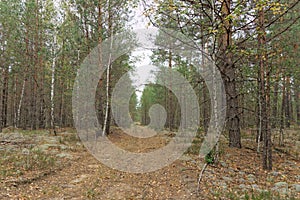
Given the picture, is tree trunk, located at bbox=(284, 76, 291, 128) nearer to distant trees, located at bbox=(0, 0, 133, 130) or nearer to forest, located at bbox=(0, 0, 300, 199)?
forest, located at bbox=(0, 0, 300, 199)

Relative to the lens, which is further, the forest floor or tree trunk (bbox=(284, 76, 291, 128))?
tree trunk (bbox=(284, 76, 291, 128))

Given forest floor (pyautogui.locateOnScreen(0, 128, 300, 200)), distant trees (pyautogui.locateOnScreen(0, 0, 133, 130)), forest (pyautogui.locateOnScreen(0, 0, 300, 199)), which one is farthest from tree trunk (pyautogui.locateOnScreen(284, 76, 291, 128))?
distant trees (pyautogui.locateOnScreen(0, 0, 133, 130))

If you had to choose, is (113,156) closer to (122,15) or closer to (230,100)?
(230,100)

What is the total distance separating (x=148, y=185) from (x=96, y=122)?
9.25 metres

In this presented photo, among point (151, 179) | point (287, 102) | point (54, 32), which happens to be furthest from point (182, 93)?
point (287, 102)

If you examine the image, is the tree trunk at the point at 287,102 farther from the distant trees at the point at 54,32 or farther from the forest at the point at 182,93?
the distant trees at the point at 54,32

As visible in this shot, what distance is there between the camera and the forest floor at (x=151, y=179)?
5.12 m

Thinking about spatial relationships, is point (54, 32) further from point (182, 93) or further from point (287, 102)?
point (287, 102)

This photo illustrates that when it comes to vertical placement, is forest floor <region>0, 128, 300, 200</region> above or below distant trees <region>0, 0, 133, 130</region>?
below

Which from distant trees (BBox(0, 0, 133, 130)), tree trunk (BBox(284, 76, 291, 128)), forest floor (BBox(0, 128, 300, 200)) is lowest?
forest floor (BBox(0, 128, 300, 200))

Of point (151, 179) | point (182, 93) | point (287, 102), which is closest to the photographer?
point (151, 179)

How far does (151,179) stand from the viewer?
639cm

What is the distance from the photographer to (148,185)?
19.4 ft

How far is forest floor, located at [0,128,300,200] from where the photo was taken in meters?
5.12
